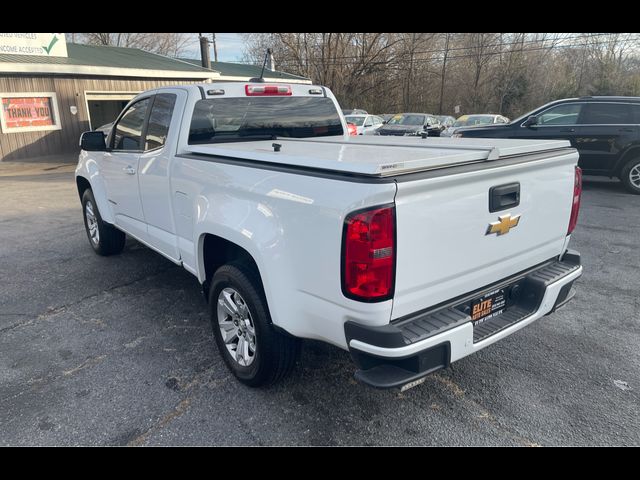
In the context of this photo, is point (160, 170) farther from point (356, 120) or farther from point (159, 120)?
point (356, 120)

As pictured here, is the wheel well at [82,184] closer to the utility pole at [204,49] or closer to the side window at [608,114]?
the side window at [608,114]

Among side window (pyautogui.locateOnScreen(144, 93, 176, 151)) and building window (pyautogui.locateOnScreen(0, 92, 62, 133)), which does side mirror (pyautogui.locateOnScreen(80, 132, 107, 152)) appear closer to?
side window (pyautogui.locateOnScreen(144, 93, 176, 151))

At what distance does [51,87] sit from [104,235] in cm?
1406

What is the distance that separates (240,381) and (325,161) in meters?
1.60

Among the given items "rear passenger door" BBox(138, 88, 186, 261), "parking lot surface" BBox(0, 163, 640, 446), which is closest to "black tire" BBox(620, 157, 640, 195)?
"parking lot surface" BBox(0, 163, 640, 446)

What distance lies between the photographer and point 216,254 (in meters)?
3.25

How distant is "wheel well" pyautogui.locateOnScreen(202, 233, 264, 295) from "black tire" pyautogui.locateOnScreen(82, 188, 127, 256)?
→ 2636mm

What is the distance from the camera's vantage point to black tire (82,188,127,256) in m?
5.41

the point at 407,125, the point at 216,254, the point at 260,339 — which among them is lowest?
the point at 260,339

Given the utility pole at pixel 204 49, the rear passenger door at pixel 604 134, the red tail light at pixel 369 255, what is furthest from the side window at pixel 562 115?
the utility pole at pixel 204 49

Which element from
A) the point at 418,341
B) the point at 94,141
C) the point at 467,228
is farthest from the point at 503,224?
the point at 94,141

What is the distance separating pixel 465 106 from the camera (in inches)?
1575
